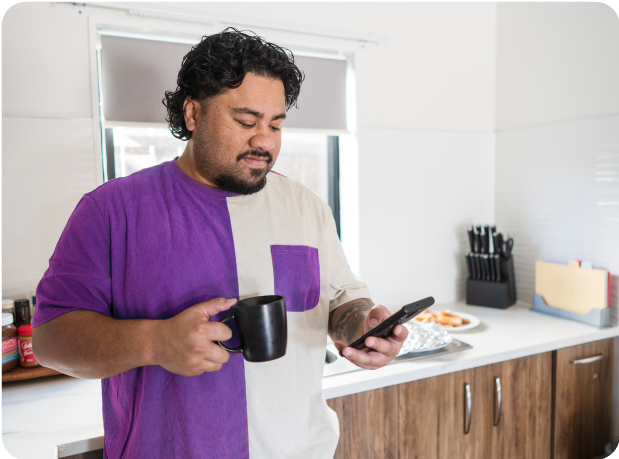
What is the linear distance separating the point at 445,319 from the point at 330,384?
2.53ft

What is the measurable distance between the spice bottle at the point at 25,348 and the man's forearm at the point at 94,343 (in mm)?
615

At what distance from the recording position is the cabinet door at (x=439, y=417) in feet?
4.87

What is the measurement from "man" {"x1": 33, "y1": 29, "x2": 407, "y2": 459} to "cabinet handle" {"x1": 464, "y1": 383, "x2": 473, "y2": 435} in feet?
2.28

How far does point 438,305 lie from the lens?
2.27 metres

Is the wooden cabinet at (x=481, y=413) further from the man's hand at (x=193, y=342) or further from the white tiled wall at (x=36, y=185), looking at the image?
the white tiled wall at (x=36, y=185)

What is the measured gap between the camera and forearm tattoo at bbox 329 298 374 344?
42.8 inches

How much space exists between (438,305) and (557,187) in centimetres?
78

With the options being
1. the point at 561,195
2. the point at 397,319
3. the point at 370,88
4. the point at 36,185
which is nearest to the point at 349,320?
the point at 397,319

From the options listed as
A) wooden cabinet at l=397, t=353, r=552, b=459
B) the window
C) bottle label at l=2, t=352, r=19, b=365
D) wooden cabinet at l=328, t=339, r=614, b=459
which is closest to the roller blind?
the window

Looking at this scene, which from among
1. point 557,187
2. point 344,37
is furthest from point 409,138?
point 557,187

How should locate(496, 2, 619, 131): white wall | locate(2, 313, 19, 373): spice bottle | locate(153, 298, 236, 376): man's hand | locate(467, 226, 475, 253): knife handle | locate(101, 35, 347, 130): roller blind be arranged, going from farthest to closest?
1. locate(467, 226, 475, 253): knife handle
2. locate(496, 2, 619, 131): white wall
3. locate(101, 35, 347, 130): roller blind
4. locate(2, 313, 19, 373): spice bottle
5. locate(153, 298, 236, 376): man's hand

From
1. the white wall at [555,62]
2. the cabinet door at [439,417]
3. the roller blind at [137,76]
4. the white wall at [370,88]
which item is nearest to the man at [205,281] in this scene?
the cabinet door at [439,417]

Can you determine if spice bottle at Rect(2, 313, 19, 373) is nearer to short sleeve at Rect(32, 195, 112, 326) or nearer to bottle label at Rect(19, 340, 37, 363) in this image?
bottle label at Rect(19, 340, 37, 363)

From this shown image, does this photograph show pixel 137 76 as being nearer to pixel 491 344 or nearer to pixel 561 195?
pixel 491 344
